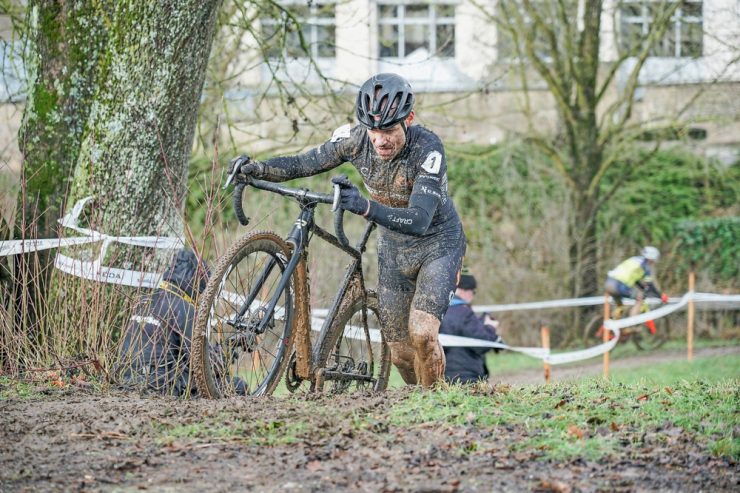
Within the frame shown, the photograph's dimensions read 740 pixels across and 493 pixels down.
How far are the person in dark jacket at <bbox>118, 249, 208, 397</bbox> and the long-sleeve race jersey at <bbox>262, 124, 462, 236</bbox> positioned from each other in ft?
2.85

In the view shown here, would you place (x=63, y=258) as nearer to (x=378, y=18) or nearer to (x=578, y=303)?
(x=578, y=303)

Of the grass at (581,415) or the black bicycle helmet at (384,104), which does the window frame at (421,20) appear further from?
the grass at (581,415)

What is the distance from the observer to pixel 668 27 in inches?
809

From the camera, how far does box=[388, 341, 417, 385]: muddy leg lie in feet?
23.8

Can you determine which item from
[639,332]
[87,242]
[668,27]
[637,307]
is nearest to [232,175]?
[87,242]

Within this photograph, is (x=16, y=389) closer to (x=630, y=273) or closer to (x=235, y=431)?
(x=235, y=431)

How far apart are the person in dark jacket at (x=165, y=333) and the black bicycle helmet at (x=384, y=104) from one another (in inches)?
53.1

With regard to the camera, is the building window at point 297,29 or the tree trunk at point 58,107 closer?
the tree trunk at point 58,107

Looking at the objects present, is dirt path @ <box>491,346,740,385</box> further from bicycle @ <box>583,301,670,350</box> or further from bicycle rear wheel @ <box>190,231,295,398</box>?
bicycle rear wheel @ <box>190,231,295,398</box>

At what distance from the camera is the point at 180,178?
8070mm

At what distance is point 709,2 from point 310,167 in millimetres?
15961

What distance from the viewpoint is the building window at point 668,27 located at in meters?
20.7

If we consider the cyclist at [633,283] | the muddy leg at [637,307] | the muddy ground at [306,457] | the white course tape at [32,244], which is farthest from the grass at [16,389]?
the muddy leg at [637,307]

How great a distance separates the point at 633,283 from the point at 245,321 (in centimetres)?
1454
